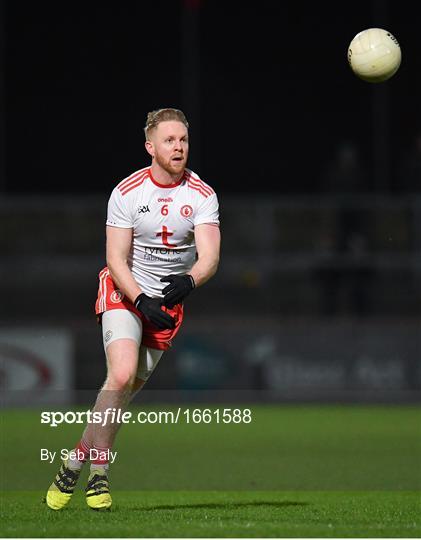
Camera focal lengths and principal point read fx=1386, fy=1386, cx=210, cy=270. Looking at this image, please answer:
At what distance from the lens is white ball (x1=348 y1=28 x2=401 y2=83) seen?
380 inches

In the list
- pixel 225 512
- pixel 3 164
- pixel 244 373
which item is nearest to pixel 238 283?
pixel 244 373

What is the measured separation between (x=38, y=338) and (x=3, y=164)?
421cm

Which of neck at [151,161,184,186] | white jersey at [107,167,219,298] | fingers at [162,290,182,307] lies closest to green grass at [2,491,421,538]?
fingers at [162,290,182,307]

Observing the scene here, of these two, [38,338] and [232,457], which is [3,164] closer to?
[38,338]

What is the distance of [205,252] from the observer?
8812 millimetres

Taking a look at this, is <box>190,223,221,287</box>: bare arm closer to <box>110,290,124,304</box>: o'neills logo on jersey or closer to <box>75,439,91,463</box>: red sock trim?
<box>110,290,124,304</box>: o'neills logo on jersey

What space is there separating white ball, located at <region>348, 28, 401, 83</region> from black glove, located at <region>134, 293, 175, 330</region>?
7.91ft

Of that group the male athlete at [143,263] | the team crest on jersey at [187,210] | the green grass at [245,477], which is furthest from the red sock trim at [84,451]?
the team crest on jersey at [187,210]

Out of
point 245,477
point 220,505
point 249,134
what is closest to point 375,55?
point 220,505

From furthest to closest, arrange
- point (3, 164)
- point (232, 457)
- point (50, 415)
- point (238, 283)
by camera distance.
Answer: point (3, 164)
point (238, 283)
point (50, 415)
point (232, 457)

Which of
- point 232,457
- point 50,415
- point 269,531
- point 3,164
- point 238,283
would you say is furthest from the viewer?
point 3,164

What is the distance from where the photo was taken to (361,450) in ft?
47.1

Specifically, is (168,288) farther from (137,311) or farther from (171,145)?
(171,145)

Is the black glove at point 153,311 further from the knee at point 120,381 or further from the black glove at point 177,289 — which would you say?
the knee at point 120,381
